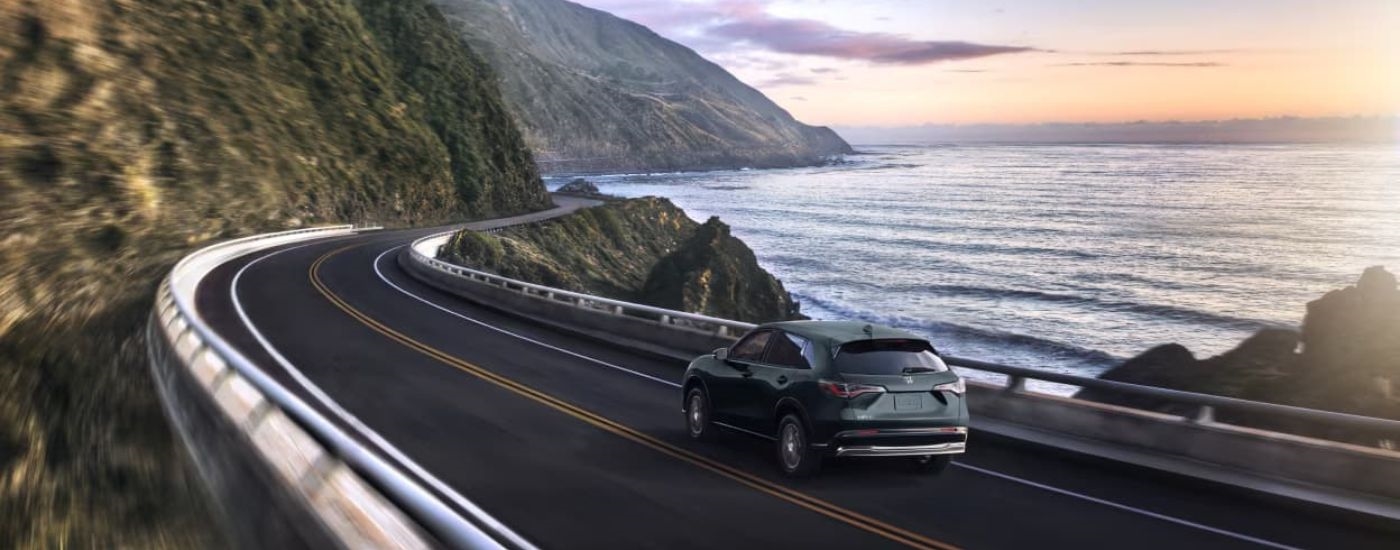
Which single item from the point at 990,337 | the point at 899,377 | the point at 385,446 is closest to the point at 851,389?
the point at 899,377

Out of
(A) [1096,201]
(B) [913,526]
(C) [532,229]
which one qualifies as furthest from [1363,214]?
(B) [913,526]

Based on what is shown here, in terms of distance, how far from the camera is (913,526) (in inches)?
347

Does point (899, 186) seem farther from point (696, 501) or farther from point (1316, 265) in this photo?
point (696, 501)

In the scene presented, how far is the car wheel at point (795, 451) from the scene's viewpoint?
10.4 m

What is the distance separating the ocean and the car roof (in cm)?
3488

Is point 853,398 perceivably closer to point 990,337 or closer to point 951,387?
point 951,387

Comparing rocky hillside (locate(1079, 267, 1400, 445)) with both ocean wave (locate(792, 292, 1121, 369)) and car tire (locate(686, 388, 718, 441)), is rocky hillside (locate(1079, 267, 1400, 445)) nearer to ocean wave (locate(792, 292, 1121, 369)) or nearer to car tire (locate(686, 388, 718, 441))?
car tire (locate(686, 388, 718, 441))

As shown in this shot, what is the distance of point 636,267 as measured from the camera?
244 ft

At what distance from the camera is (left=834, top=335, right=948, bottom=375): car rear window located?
1046 centimetres

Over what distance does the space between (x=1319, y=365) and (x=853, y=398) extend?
12.8 meters

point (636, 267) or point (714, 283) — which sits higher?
point (714, 283)

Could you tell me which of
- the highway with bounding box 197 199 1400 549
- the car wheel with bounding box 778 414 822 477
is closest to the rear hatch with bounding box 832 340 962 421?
the car wheel with bounding box 778 414 822 477

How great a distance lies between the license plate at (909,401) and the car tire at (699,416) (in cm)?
270

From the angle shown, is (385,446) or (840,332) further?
(385,446)
